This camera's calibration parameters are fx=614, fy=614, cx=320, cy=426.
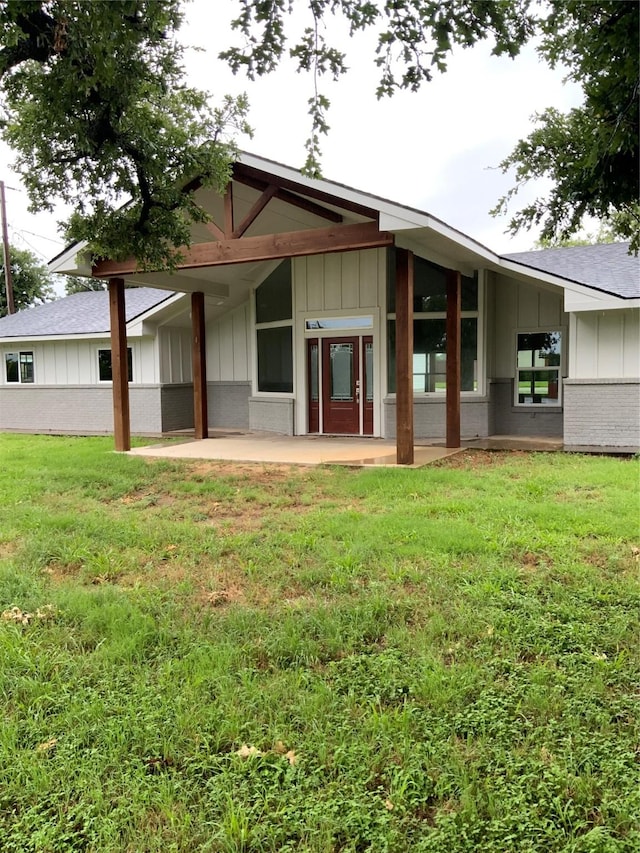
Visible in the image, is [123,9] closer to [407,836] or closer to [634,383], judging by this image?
[407,836]

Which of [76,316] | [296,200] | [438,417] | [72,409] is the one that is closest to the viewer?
[296,200]

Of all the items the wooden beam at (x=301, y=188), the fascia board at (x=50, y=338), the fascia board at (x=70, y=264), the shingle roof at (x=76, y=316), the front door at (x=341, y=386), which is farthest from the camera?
the shingle roof at (x=76, y=316)

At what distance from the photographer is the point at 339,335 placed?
43.1 ft

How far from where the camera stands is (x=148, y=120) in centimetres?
522

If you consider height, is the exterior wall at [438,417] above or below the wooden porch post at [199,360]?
below

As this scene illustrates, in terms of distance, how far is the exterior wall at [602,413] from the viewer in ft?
33.1

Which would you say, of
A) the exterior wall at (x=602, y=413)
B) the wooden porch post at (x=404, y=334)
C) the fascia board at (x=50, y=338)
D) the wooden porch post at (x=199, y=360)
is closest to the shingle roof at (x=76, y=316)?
the fascia board at (x=50, y=338)

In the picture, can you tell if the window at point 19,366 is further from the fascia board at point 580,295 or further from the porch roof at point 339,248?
the fascia board at point 580,295

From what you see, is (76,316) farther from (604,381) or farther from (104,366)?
(604,381)

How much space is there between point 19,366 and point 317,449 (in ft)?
35.6

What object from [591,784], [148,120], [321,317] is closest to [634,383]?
[321,317]

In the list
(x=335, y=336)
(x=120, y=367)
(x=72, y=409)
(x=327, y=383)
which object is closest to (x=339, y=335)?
(x=335, y=336)

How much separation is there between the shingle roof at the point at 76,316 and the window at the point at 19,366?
0.63 m

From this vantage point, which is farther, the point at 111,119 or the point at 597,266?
the point at 597,266
